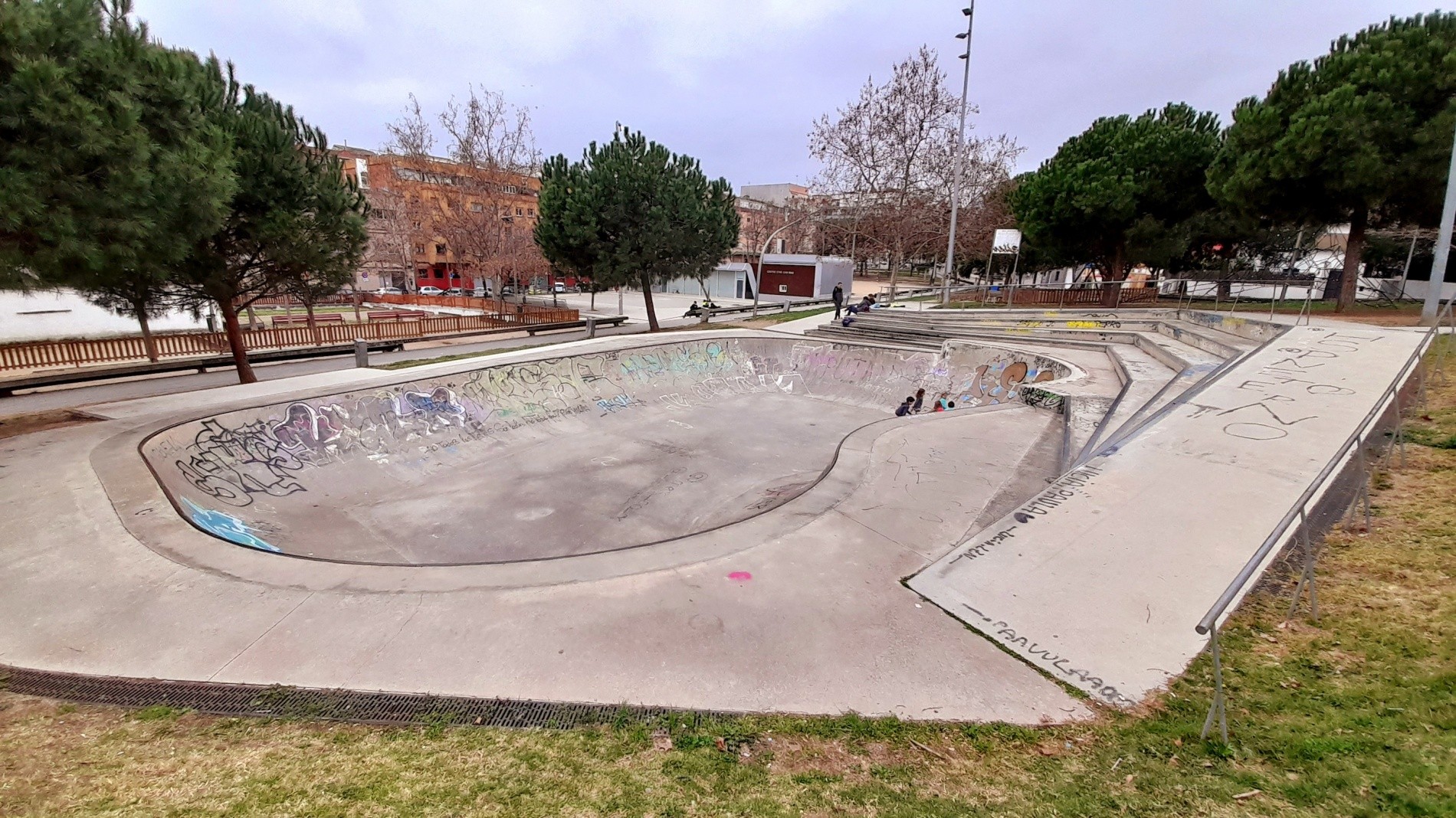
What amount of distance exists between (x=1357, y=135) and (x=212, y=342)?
122 feet

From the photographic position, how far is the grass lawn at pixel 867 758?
2918 millimetres

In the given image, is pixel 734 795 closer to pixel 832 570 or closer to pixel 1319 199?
pixel 832 570

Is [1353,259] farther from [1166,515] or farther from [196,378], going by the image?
[196,378]

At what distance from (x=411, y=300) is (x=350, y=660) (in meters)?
47.1

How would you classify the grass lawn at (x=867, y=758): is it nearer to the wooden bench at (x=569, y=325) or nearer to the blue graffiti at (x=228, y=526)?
the blue graffiti at (x=228, y=526)

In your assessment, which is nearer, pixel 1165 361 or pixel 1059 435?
pixel 1059 435

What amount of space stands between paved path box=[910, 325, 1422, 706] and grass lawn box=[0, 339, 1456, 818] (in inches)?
19.2

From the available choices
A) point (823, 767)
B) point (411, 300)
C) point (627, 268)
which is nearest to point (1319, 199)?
point (627, 268)

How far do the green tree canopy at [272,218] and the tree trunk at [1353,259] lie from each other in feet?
95.6

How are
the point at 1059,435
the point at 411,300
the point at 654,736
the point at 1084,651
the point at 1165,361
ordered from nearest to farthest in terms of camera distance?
the point at 654,736 < the point at 1084,651 < the point at 1059,435 < the point at 1165,361 < the point at 411,300

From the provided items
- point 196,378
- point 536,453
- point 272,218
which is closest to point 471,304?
point 196,378

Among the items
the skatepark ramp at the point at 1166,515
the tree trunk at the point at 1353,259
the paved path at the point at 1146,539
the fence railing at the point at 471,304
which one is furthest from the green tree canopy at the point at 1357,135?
the fence railing at the point at 471,304

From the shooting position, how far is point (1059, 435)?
11.0 meters

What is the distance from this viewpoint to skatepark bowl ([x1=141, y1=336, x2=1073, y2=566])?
888 centimetres
